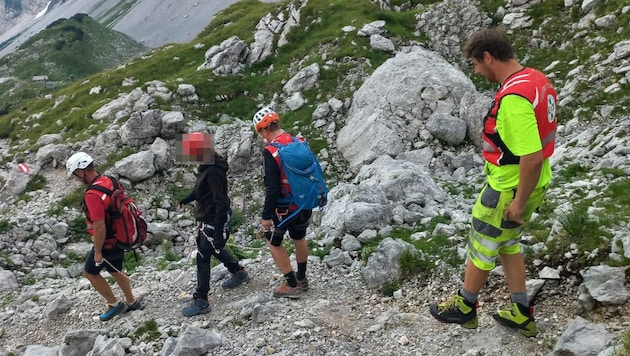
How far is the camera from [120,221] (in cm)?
804

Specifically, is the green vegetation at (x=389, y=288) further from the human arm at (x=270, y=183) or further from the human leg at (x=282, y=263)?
the human arm at (x=270, y=183)

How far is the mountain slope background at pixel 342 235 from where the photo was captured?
6.32 metres

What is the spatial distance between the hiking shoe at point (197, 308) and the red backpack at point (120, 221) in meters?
1.56

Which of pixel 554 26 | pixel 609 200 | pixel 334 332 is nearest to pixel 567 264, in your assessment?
pixel 609 200

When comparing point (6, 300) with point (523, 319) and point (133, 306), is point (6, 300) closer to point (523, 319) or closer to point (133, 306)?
point (133, 306)

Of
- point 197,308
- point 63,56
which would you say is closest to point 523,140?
point 197,308

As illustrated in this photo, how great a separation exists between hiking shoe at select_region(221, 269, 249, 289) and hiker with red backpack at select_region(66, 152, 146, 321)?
1.78 m

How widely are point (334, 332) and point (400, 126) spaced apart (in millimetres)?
11815

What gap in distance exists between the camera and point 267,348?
645 cm

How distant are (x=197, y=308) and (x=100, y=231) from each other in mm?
2180

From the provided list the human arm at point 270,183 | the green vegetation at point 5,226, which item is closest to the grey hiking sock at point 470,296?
the human arm at point 270,183

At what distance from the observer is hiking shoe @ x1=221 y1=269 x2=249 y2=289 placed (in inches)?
358

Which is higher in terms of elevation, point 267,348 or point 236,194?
point 267,348

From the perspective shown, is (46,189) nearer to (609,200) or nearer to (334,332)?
(334,332)
